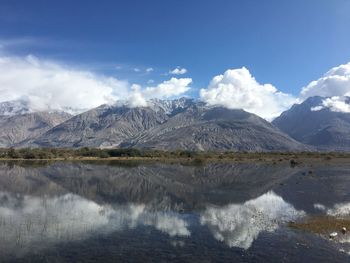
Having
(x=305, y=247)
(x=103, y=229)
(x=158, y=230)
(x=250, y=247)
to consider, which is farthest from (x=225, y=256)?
(x=103, y=229)

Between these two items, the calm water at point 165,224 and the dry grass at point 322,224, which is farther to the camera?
the dry grass at point 322,224

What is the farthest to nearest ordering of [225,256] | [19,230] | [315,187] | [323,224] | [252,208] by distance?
[315,187] → [252,208] → [323,224] → [19,230] → [225,256]

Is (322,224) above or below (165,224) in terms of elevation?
above

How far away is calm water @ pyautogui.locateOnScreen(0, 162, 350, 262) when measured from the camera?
124 feet

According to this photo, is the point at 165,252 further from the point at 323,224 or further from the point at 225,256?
the point at 323,224

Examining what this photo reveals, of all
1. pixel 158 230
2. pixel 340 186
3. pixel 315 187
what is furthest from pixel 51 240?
pixel 340 186

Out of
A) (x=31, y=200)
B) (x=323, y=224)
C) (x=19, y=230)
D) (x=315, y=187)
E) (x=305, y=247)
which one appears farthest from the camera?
(x=315, y=187)

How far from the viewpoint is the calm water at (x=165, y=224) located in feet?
124

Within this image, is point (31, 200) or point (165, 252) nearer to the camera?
point (165, 252)

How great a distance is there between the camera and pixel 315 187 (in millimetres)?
97125

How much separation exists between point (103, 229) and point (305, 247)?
23.1m

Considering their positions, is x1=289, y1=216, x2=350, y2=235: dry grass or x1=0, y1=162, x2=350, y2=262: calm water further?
x1=289, y1=216, x2=350, y2=235: dry grass

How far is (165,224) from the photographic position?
52.2 metres

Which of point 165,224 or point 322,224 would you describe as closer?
point 322,224
